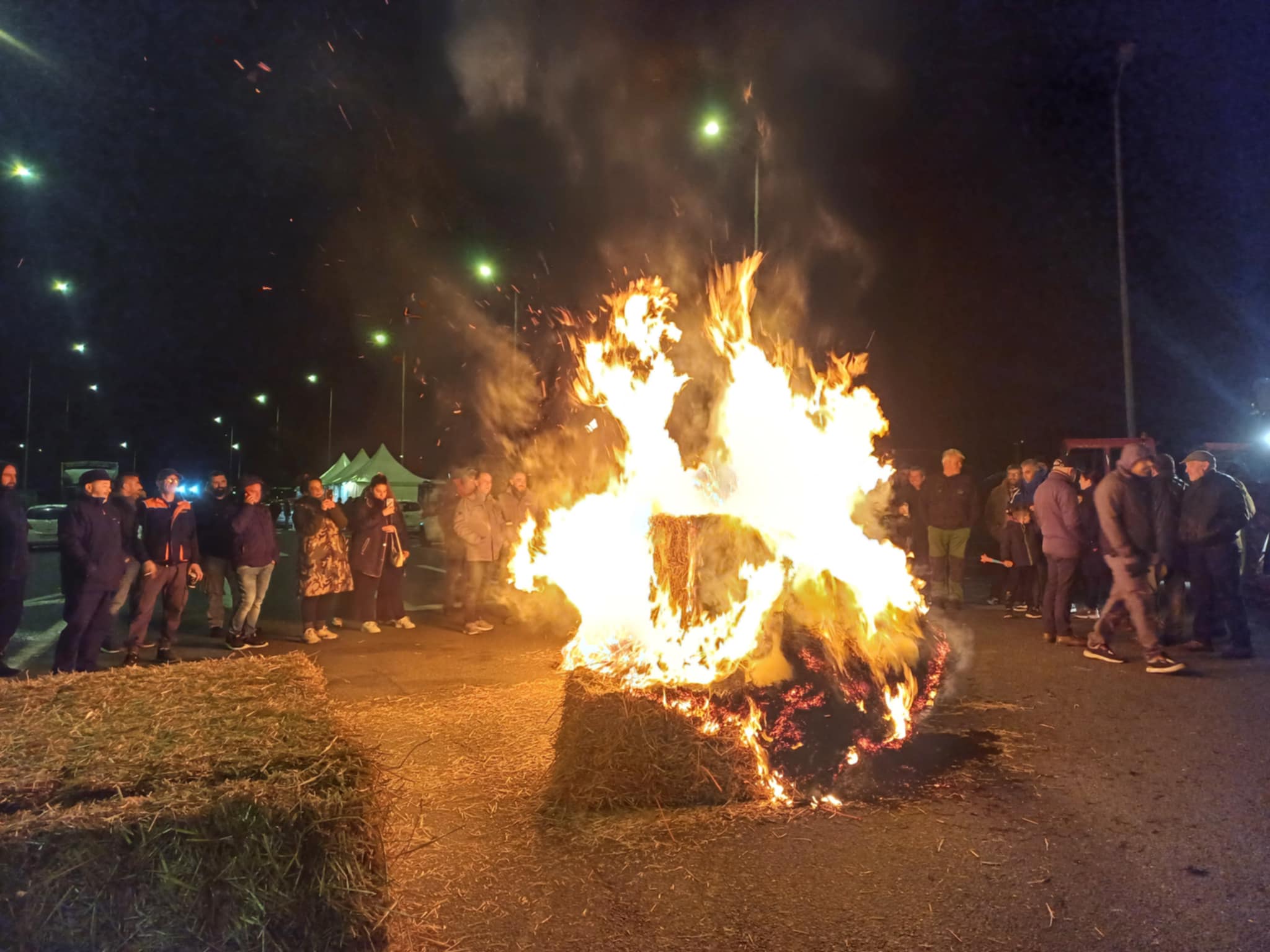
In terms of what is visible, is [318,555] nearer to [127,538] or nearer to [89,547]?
[127,538]

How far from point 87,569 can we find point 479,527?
3954 mm

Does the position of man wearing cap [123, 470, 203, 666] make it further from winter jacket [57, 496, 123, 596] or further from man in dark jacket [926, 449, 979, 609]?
man in dark jacket [926, 449, 979, 609]

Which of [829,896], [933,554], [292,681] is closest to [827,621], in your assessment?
[829,896]

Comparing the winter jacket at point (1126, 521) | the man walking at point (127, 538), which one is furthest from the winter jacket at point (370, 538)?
the winter jacket at point (1126, 521)

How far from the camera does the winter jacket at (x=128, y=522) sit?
7.66 meters

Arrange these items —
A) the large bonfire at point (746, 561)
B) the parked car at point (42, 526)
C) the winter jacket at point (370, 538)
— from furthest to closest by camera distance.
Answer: the parked car at point (42, 526) < the winter jacket at point (370, 538) < the large bonfire at point (746, 561)

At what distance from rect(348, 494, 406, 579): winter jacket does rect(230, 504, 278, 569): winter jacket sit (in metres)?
1.00

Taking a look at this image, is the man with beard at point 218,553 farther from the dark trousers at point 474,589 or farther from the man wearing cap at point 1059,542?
the man wearing cap at point 1059,542

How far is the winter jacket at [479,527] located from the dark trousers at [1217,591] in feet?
24.8

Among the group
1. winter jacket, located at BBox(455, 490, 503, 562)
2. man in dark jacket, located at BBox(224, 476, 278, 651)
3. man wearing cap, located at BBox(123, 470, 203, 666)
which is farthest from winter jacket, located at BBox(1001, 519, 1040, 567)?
man wearing cap, located at BBox(123, 470, 203, 666)

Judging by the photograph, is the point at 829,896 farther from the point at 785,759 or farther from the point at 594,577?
the point at 594,577

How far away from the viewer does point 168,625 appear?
8.07 metres

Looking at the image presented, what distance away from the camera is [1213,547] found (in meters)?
7.89

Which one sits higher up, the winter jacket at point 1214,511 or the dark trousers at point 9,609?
the winter jacket at point 1214,511
